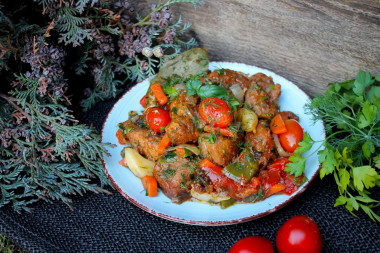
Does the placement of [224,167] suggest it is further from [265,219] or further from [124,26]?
[124,26]

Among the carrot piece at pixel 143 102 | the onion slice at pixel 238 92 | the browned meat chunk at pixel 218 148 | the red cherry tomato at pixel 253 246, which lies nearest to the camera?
the red cherry tomato at pixel 253 246

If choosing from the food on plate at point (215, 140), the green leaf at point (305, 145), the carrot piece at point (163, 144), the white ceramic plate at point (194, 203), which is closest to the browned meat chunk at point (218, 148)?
the food on plate at point (215, 140)

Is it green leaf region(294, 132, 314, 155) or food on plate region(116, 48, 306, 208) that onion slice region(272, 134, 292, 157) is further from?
green leaf region(294, 132, 314, 155)

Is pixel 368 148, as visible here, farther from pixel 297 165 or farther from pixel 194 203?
pixel 194 203

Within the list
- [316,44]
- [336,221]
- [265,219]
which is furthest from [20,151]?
[316,44]

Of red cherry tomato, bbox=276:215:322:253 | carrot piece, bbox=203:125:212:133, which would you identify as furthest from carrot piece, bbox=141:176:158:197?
red cherry tomato, bbox=276:215:322:253

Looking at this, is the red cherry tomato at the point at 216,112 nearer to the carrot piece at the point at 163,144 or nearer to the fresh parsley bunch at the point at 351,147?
the carrot piece at the point at 163,144
